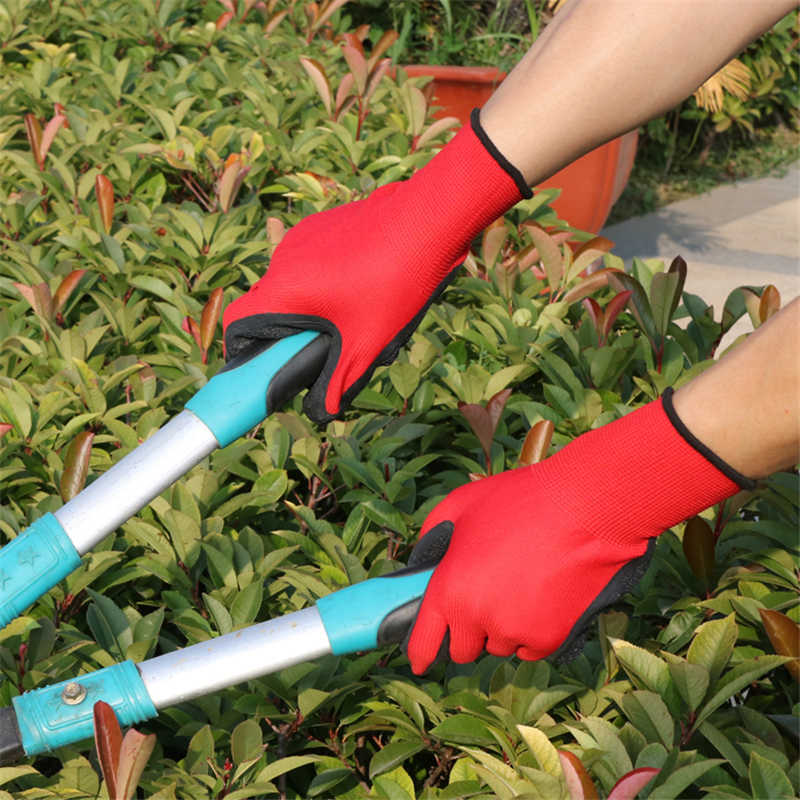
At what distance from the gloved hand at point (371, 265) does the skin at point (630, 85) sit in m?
0.06

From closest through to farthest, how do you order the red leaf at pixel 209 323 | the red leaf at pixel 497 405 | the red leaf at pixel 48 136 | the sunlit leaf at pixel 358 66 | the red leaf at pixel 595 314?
the red leaf at pixel 497 405 < the red leaf at pixel 209 323 < the red leaf at pixel 595 314 < the red leaf at pixel 48 136 < the sunlit leaf at pixel 358 66

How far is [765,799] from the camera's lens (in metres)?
1.29

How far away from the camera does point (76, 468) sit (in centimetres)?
174

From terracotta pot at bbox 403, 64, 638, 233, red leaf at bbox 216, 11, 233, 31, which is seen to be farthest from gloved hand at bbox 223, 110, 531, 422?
terracotta pot at bbox 403, 64, 638, 233

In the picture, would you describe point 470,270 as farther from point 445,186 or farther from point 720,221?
point 720,221

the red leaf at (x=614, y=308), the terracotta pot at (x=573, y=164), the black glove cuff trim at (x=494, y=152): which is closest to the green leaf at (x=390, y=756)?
the black glove cuff trim at (x=494, y=152)

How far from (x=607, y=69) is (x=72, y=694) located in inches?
42.1

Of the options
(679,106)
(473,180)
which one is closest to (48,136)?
(473,180)

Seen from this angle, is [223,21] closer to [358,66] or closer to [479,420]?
[358,66]

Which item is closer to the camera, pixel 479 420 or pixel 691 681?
pixel 691 681

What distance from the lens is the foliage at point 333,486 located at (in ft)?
4.75

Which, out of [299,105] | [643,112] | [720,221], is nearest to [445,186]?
[643,112]

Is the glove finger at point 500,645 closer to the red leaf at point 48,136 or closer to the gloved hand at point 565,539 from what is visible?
the gloved hand at point 565,539

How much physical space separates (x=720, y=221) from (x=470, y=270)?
4671mm
